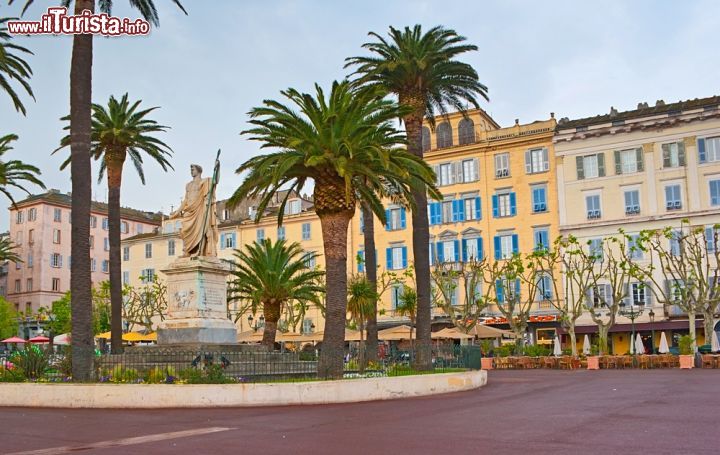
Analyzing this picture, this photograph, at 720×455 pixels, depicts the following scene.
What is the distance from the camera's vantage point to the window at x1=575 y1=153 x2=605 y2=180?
56281mm

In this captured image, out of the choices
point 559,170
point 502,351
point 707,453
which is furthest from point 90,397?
point 559,170

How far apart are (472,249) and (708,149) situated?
58.0 feet

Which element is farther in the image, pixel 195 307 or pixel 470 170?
pixel 470 170

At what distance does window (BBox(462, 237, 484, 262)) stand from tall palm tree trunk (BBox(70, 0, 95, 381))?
40383 mm

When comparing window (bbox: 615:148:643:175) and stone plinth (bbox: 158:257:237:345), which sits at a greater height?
window (bbox: 615:148:643:175)

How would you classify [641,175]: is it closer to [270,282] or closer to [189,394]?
[270,282]

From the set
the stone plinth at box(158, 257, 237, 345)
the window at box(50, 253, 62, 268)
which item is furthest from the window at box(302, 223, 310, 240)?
the stone plinth at box(158, 257, 237, 345)

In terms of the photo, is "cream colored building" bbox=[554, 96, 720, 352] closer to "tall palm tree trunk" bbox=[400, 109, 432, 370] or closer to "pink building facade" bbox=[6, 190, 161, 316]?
"tall palm tree trunk" bbox=[400, 109, 432, 370]

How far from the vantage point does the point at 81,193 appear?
73.2 feet

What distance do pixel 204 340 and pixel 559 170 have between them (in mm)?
38453

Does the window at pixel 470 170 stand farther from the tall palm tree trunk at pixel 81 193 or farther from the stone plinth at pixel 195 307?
the tall palm tree trunk at pixel 81 193

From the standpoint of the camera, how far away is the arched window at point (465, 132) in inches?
2461

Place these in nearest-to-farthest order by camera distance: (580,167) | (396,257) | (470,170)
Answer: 1. (580,167)
2. (470,170)
3. (396,257)

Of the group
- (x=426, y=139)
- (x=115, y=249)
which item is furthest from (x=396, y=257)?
(x=115, y=249)
